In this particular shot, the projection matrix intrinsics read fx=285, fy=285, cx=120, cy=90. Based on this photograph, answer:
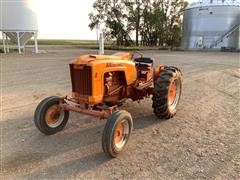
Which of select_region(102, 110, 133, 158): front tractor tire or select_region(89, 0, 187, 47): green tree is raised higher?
select_region(89, 0, 187, 47): green tree

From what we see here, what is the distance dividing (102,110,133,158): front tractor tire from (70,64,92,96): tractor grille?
0.67 metres

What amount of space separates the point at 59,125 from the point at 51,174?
1481 millimetres

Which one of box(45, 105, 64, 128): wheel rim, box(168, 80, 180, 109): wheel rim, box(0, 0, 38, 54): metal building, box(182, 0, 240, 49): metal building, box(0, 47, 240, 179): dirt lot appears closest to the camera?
box(0, 47, 240, 179): dirt lot

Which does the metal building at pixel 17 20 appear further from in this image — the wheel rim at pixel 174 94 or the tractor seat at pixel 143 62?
the wheel rim at pixel 174 94

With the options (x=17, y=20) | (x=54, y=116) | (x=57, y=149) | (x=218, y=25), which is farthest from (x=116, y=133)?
(x=218, y=25)

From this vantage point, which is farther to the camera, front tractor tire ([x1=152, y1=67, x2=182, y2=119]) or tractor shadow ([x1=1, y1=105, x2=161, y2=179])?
front tractor tire ([x1=152, y1=67, x2=182, y2=119])

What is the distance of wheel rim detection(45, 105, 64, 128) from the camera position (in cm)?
489

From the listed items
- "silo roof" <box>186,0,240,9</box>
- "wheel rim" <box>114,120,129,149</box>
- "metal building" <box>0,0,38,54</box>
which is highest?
Answer: "silo roof" <box>186,0,240,9</box>

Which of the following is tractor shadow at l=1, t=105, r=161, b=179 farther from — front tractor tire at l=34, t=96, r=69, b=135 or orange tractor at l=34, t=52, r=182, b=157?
orange tractor at l=34, t=52, r=182, b=157

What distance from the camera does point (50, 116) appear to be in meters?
4.93

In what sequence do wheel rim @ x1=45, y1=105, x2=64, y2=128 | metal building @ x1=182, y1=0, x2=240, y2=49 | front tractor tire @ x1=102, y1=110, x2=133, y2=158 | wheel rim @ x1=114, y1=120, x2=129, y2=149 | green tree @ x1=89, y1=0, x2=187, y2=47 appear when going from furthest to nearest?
green tree @ x1=89, y1=0, x2=187, y2=47
metal building @ x1=182, y1=0, x2=240, y2=49
wheel rim @ x1=45, y1=105, x2=64, y2=128
wheel rim @ x1=114, y1=120, x2=129, y2=149
front tractor tire @ x1=102, y1=110, x2=133, y2=158

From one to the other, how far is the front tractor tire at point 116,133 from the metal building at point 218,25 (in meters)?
27.1

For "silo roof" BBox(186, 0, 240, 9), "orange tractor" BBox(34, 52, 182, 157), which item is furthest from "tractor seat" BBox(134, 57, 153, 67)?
"silo roof" BBox(186, 0, 240, 9)

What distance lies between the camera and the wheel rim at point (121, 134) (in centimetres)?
416
